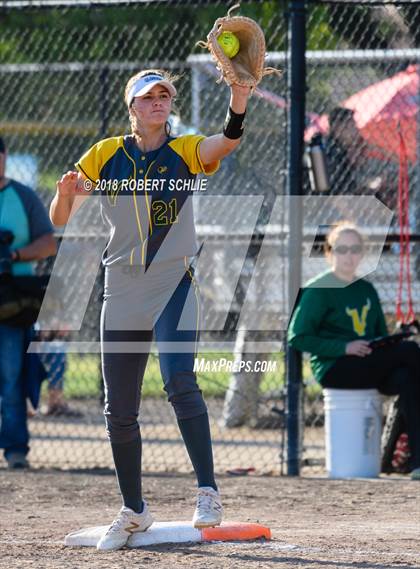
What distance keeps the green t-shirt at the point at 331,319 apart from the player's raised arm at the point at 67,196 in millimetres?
2727

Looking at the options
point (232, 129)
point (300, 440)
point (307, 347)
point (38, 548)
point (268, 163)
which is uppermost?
point (268, 163)

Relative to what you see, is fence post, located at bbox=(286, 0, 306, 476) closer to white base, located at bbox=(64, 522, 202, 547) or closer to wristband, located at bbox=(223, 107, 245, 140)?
white base, located at bbox=(64, 522, 202, 547)

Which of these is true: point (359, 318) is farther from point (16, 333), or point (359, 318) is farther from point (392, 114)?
point (16, 333)

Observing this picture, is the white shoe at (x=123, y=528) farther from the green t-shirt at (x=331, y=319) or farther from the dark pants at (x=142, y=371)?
the green t-shirt at (x=331, y=319)

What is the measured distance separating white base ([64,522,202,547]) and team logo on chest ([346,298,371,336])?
9.25 ft

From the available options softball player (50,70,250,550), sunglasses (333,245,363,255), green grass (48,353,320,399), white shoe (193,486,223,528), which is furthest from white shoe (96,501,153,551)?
green grass (48,353,320,399)

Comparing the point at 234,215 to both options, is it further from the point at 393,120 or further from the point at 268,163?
the point at 393,120

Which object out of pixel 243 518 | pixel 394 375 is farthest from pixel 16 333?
pixel 243 518

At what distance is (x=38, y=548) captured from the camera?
5219 millimetres

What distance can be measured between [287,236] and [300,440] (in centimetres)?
134

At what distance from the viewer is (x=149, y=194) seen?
5203 millimetres

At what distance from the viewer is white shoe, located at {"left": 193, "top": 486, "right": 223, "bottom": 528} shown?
5.12 meters

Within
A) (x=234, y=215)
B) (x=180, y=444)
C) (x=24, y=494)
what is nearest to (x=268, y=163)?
(x=234, y=215)

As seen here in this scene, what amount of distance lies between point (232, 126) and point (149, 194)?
505 mm
